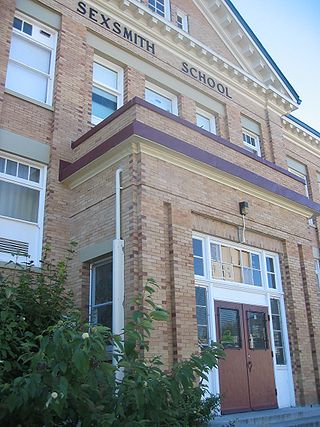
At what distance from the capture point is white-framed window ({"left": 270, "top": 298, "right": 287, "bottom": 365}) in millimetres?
11566

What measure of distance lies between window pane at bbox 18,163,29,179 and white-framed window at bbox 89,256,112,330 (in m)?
2.80

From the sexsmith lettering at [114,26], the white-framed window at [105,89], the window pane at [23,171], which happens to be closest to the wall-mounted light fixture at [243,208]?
the white-framed window at [105,89]

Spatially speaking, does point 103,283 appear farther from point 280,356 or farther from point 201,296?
point 280,356

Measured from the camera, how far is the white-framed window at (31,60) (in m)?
11.6

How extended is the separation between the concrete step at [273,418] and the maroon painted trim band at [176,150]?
5167 mm

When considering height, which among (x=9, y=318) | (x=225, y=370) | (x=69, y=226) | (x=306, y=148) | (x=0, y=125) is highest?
(x=306, y=148)

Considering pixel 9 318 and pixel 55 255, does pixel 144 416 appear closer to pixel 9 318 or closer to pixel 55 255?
pixel 9 318

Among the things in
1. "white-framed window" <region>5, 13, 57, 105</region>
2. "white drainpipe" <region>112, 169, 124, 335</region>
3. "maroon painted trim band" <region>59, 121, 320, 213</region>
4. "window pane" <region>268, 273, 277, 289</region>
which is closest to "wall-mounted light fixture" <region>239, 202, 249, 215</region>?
"maroon painted trim band" <region>59, 121, 320, 213</region>

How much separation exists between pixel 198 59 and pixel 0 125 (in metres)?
8.06

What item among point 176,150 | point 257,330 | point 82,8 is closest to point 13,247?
point 176,150

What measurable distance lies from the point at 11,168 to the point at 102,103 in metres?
3.55

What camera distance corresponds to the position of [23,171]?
11.1 meters

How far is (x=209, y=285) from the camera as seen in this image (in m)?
10.2

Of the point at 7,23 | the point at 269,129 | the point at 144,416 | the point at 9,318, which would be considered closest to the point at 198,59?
the point at 269,129
